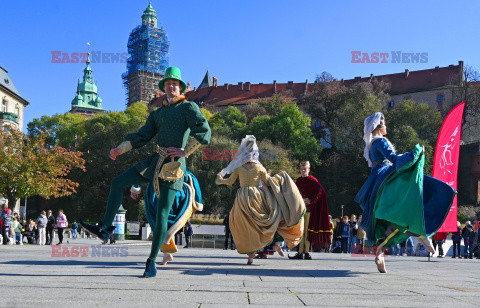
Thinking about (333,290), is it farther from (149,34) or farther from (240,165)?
(149,34)

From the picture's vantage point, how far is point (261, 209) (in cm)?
920

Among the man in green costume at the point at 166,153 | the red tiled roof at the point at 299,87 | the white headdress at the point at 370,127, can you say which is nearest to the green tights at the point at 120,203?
the man in green costume at the point at 166,153

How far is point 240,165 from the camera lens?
384 inches

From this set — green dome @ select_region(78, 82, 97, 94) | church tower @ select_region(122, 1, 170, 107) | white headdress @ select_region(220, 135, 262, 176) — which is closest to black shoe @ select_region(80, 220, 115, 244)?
white headdress @ select_region(220, 135, 262, 176)

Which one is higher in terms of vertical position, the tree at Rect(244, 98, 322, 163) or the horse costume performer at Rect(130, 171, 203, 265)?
the tree at Rect(244, 98, 322, 163)

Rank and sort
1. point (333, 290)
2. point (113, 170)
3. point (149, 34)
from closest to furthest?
point (333, 290) → point (113, 170) → point (149, 34)

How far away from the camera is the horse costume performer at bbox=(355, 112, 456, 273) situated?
23.4ft

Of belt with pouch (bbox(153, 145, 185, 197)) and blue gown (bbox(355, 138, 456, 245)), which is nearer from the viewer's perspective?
belt with pouch (bbox(153, 145, 185, 197))

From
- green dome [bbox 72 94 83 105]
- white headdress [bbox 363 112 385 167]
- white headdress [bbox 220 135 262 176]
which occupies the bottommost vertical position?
white headdress [bbox 220 135 262 176]

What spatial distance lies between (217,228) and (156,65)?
104 metres

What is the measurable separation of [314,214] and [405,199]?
6.12 metres

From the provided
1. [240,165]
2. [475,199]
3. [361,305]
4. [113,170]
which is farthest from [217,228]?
[475,199]

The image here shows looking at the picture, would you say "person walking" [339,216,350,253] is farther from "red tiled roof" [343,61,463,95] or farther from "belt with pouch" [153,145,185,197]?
"red tiled roof" [343,61,463,95]

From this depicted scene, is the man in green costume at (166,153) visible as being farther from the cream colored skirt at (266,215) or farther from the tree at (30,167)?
the tree at (30,167)
